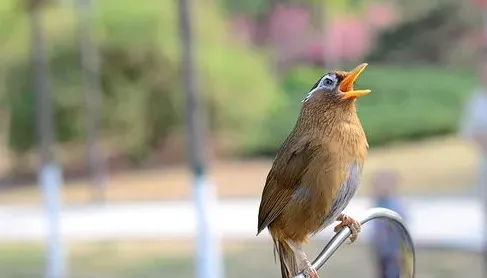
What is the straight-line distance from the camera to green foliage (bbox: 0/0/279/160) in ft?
59.8

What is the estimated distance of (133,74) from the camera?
18.7 metres

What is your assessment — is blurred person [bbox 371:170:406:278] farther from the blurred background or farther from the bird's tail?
the bird's tail

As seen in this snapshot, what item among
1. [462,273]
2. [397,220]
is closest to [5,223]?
[462,273]

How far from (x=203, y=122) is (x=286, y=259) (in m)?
16.4

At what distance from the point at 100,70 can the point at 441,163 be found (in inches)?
241

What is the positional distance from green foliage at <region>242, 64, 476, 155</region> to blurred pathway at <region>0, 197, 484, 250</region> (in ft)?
19.3

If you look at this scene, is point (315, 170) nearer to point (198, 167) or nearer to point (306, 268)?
point (306, 268)

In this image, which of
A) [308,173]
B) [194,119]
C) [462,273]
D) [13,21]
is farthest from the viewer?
[13,21]

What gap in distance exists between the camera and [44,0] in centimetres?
1006

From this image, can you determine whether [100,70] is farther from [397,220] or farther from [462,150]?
[397,220]

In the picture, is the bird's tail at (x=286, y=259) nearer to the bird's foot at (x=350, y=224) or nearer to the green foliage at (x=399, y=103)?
the bird's foot at (x=350, y=224)

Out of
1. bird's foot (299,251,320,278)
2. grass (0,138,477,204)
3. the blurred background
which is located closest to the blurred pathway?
the blurred background

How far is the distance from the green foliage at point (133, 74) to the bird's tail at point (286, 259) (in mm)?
15934

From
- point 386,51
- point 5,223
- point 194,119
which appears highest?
point 386,51
